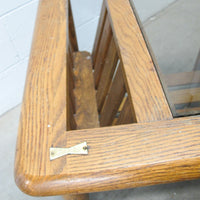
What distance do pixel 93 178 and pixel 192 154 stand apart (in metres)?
0.18

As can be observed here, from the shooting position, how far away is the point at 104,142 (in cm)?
38

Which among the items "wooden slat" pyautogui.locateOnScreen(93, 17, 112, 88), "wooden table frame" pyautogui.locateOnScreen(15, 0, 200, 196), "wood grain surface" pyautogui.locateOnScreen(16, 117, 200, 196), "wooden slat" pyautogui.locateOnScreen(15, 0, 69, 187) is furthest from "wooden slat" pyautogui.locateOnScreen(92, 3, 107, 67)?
"wood grain surface" pyautogui.locateOnScreen(16, 117, 200, 196)

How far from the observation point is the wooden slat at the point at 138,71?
1.41 feet

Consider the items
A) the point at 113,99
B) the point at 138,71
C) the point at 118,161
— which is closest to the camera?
the point at 118,161

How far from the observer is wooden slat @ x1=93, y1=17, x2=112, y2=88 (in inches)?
27.6

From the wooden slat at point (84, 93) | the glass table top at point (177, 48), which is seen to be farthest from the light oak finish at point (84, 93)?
the glass table top at point (177, 48)

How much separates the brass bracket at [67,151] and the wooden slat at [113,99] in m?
0.26

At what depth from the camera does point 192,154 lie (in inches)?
14.6

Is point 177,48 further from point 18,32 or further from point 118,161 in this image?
point 18,32

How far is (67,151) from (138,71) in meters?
0.24

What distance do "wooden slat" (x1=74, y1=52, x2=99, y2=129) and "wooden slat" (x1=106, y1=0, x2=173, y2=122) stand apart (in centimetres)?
35

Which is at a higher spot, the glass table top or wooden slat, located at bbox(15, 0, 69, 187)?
wooden slat, located at bbox(15, 0, 69, 187)

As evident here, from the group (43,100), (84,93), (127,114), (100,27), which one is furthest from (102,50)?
(43,100)

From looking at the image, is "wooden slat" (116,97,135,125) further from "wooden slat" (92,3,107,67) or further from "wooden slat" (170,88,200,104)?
"wooden slat" (92,3,107,67)
